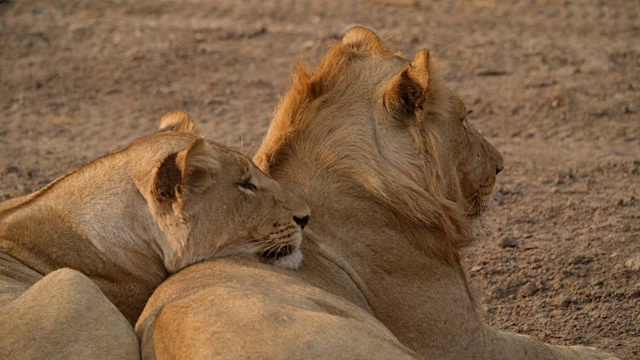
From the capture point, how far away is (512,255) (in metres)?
5.71

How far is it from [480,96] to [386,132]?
12.3 feet

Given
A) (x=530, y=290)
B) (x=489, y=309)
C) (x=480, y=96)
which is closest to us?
(x=489, y=309)

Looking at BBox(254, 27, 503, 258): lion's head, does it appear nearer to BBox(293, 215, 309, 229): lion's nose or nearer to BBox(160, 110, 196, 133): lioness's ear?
BBox(293, 215, 309, 229): lion's nose

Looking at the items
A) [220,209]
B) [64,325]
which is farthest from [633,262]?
[64,325]

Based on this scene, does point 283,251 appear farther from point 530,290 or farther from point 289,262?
point 530,290

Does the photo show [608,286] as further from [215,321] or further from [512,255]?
[215,321]

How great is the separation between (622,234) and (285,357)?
3.19 meters

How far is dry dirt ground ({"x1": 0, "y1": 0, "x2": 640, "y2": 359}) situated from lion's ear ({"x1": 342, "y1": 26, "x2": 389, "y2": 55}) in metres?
1.36

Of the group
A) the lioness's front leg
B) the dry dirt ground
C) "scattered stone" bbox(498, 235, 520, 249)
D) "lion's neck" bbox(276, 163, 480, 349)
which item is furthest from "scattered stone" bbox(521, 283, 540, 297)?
the lioness's front leg

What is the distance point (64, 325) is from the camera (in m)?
3.44

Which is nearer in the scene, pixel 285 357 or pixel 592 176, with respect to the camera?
pixel 285 357

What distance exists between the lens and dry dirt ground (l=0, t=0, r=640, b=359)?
545cm

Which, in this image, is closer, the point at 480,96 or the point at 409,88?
the point at 409,88

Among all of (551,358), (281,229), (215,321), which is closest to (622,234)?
(551,358)
